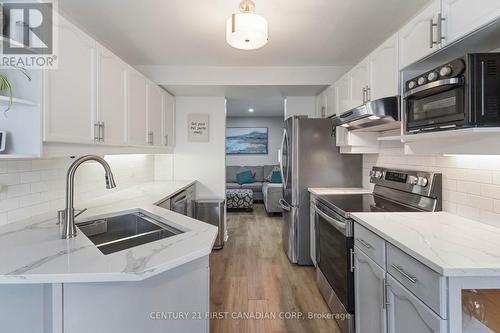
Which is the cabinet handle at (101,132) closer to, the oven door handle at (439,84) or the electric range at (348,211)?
the electric range at (348,211)

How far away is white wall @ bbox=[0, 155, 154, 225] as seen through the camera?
4.98 ft

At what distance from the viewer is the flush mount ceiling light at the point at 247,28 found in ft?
4.93

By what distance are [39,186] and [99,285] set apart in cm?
121

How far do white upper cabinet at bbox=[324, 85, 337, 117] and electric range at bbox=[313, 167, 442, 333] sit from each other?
90cm

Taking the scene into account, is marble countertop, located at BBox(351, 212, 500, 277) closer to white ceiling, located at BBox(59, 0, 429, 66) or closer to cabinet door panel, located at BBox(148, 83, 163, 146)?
white ceiling, located at BBox(59, 0, 429, 66)

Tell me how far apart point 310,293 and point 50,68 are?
8.51ft

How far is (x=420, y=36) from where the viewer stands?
155 centimetres

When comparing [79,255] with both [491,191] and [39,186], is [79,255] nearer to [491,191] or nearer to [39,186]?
[39,186]

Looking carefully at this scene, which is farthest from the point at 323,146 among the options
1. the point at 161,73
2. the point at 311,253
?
the point at 161,73

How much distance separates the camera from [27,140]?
4.53ft

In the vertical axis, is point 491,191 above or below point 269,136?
below

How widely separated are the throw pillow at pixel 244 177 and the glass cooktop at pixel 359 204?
422 centimetres

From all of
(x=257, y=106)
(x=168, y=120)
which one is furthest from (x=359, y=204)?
(x=257, y=106)

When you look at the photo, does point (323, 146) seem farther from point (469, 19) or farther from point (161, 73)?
point (161, 73)
